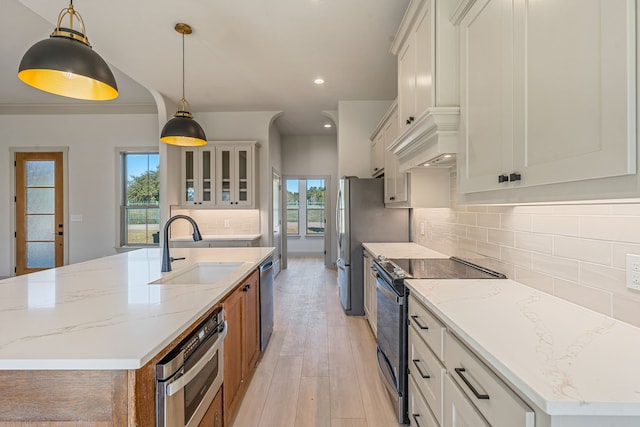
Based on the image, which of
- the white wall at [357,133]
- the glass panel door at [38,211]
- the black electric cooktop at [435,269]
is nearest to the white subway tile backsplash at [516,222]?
the black electric cooktop at [435,269]

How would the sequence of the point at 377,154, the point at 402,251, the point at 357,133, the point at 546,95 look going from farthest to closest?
the point at 357,133
the point at 377,154
the point at 402,251
the point at 546,95

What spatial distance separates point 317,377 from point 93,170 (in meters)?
5.10

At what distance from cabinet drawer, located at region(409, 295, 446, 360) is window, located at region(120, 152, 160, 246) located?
4899 millimetres

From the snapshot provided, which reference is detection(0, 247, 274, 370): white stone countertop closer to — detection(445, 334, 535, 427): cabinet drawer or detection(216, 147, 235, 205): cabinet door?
detection(445, 334, 535, 427): cabinet drawer

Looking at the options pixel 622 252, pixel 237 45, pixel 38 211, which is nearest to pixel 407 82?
pixel 622 252

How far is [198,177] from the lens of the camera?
4832 mm

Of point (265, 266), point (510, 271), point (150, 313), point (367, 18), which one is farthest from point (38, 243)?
point (510, 271)

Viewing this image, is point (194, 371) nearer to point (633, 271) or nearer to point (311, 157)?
point (633, 271)

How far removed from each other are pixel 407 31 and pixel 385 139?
145cm

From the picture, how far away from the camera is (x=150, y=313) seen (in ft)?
3.89

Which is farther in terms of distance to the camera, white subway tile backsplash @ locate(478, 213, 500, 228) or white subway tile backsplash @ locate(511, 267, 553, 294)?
white subway tile backsplash @ locate(478, 213, 500, 228)

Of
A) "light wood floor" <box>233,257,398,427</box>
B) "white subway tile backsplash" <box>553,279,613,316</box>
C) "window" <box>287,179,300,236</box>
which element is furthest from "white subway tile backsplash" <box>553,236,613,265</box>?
"window" <box>287,179,300,236</box>

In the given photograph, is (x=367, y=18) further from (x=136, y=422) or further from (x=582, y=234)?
(x=136, y=422)

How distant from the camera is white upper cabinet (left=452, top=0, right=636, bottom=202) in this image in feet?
2.50
